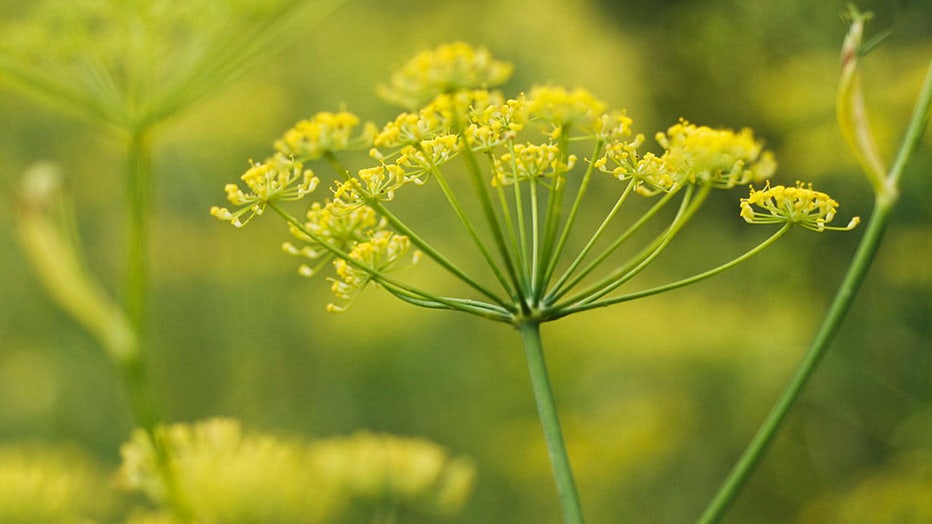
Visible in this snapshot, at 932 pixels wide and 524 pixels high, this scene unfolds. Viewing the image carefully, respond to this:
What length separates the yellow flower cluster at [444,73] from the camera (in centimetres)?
83

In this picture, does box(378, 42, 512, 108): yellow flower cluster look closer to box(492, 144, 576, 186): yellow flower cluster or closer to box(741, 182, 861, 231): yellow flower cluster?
box(492, 144, 576, 186): yellow flower cluster

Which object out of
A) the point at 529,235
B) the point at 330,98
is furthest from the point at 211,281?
the point at 529,235

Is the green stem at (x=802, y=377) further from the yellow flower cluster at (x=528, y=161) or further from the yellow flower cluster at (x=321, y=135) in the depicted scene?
the yellow flower cluster at (x=321, y=135)

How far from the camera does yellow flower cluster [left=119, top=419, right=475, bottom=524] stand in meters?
1.57

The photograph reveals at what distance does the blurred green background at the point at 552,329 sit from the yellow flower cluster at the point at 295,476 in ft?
6.11

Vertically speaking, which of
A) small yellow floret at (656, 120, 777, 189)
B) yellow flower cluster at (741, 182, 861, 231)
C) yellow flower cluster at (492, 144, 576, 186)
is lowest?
yellow flower cluster at (741, 182, 861, 231)

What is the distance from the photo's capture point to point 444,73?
83cm

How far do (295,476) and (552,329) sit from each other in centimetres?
Answer: 229

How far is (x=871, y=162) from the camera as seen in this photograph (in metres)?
0.93

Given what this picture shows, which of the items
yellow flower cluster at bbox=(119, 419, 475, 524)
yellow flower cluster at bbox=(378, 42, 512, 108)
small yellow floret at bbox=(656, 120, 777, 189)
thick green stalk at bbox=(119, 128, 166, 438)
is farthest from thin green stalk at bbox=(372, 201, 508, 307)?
yellow flower cluster at bbox=(119, 419, 475, 524)

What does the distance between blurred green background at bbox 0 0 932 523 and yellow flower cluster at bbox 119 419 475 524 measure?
1.86m

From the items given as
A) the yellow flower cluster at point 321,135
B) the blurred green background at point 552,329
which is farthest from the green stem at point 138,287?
the blurred green background at point 552,329

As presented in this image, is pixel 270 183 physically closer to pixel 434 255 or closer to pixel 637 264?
pixel 434 255

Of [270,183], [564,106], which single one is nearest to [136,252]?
[270,183]
